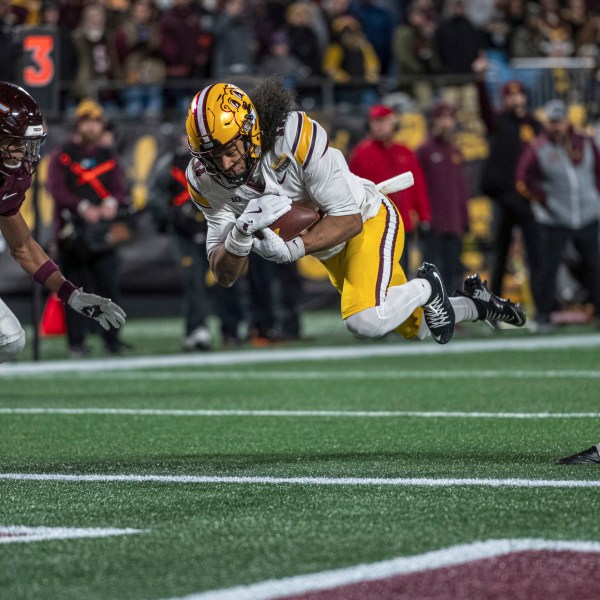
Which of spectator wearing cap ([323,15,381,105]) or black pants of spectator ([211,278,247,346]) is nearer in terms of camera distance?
black pants of spectator ([211,278,247,346])

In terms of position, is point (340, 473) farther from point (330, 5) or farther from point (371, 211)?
point (330, 5)

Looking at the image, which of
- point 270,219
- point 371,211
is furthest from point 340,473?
point 371,211

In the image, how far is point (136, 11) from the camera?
52.0ft

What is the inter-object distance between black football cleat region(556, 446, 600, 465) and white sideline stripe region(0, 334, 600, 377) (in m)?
5.77

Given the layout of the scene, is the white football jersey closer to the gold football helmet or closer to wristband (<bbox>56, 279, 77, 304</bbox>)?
the gold football helmet

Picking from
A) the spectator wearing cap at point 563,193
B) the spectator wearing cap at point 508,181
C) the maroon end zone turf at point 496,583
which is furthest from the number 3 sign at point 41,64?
the maroon end zone turf at point 496,583

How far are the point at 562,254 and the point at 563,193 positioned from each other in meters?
0.59

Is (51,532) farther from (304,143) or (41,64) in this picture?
(41,64)

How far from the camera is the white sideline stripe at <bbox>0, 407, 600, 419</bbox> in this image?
7.20 meters

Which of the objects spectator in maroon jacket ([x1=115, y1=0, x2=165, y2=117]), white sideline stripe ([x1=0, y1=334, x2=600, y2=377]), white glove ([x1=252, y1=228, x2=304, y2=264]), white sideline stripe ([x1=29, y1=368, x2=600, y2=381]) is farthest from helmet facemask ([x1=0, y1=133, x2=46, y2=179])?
spectator in maroon jacket ([x1=115, y1=0, x2=165, y2=117])

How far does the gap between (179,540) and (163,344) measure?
908 cm

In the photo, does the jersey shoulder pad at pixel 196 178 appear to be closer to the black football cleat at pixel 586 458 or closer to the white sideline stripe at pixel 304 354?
the black football cleat at pixel 586 458

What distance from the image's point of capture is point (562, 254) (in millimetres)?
13203

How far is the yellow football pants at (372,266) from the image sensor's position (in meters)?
5.89
